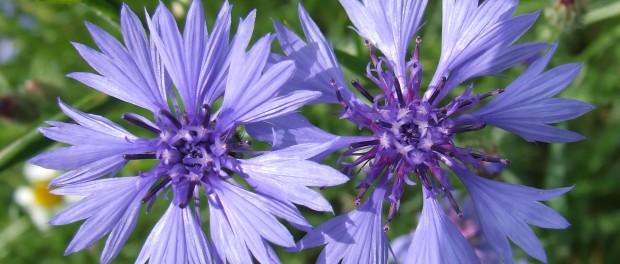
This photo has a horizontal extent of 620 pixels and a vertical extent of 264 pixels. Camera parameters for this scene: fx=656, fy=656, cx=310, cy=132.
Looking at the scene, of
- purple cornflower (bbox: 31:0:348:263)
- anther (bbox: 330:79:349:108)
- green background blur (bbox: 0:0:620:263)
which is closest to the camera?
purple cornflower (bbox: 31:0:348:263)

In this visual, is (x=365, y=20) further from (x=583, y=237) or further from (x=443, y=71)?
(x=583, y=237)

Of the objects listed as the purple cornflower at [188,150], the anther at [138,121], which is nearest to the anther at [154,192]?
the purple cornflower at [188,150]

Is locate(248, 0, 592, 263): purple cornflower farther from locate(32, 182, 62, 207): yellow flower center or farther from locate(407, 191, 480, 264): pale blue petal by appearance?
locate(32, 182, 62, 207): yellow flower center

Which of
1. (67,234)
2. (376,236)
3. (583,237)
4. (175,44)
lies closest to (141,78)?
(175,44)

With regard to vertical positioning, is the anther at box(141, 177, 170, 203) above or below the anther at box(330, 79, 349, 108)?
below

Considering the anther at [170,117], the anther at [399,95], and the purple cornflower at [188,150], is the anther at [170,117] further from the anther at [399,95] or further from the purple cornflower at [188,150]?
the anther at [399,95]

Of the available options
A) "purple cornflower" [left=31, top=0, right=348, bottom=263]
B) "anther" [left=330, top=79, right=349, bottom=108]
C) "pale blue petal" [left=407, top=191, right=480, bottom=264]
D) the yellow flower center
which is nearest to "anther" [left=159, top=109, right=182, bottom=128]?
"purple cornflower" [left=31, top=0, right=348, bottom=263]
